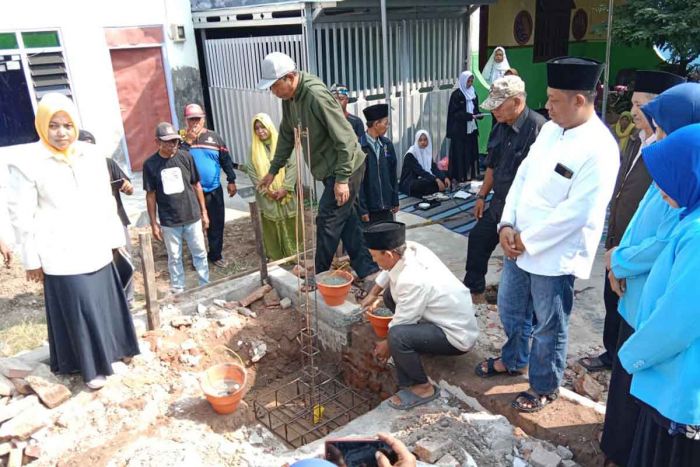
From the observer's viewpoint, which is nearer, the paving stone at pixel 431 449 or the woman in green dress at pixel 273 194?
the paving stone at pixel 431 449

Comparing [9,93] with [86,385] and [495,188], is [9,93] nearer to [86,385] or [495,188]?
[86,385]

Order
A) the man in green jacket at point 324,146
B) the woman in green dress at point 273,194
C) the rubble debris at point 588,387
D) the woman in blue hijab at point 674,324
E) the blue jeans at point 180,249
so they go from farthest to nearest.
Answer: the woman in green dress at point 273,194 < the blue jeans at point 180,249 < the man in green jacket at point 324,146 < the rubble debris at point 588,387 < the woman in blue hijab at point 674,324

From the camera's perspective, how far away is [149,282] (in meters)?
4.54

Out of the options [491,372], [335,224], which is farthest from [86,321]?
[491,372]

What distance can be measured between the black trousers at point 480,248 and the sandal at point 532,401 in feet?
5.45

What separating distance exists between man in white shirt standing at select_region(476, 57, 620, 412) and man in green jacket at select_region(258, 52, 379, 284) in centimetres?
163

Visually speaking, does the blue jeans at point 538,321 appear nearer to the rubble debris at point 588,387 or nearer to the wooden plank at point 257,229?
the rubble debris at point 588,387

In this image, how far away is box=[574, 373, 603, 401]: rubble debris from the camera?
357 centimetres

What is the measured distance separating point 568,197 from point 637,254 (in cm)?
55

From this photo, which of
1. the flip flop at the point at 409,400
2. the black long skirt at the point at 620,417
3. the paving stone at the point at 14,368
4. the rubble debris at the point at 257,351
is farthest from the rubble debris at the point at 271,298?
the black long skirt at the point at 620,417

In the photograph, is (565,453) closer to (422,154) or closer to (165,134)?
(165,134)

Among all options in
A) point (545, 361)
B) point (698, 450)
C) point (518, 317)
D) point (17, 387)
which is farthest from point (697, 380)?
point (17, 387)

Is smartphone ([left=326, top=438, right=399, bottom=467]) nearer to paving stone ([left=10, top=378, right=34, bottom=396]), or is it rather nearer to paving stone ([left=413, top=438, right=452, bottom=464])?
paving stone ([left=413, top=438, right=452, bottom=464])

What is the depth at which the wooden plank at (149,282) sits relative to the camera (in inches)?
177
